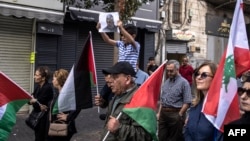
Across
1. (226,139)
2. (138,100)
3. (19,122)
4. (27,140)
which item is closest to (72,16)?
(19,122)

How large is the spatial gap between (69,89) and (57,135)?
86 centimetres

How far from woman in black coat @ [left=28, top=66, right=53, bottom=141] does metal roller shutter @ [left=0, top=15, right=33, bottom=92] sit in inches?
227

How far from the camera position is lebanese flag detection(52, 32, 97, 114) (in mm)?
5305

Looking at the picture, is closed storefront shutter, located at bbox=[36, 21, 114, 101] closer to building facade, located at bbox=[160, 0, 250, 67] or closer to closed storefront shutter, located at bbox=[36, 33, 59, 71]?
closed storefront shutter, located at bbox=[36, 33, 59, 71]

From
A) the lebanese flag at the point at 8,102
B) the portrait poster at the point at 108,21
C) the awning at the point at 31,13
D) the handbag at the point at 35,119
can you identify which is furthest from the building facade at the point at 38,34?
the lebanese flag at the point at 8,102

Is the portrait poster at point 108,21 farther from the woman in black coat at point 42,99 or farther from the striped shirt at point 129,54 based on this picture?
the woman in black coat at point 42,99

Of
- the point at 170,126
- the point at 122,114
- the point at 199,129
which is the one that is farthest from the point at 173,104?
the point at 122,114

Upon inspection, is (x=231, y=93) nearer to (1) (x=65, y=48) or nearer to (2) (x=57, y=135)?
(2) (x=57, y=135)

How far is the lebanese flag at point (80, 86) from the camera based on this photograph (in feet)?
17.4

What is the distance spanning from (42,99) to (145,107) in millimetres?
3036

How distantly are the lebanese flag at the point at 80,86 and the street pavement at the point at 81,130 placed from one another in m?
3.94

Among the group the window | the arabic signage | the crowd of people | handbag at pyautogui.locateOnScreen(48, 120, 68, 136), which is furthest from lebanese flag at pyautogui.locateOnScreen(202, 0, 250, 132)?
the window

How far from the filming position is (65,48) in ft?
45.4

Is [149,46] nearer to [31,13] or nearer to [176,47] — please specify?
[176,47]
